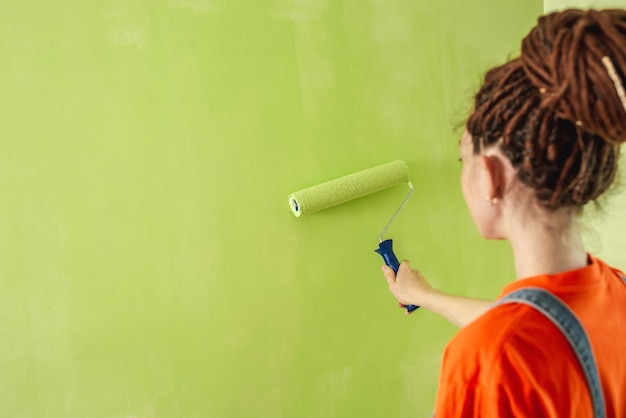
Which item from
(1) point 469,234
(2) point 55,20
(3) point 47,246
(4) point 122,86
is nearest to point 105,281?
(3) point 47,246

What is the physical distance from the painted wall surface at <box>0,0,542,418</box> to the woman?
0.52 metres

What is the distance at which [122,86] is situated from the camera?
100 cm

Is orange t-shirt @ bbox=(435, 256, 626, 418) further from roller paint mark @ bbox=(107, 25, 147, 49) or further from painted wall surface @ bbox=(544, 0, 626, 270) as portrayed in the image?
painted wall surface @ bbox=(544, 0, 626, 270)

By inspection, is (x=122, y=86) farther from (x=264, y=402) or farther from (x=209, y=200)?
(x=264, y=402)

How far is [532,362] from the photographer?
571mm

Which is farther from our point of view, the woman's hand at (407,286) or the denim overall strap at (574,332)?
the woman's hand at (407,286)

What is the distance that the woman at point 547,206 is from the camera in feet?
1.86

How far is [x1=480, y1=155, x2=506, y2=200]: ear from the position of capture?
2.16 ft

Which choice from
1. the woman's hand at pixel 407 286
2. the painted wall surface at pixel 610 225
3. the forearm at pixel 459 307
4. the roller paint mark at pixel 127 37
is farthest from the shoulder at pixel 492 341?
the painted wall surface at pixel 610 225

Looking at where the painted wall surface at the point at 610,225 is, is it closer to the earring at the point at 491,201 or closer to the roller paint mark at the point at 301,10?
the roller paint mark at the point at 301,10

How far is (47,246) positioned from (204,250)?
0.85 feet

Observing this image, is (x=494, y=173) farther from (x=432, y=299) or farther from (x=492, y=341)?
(x=432, y=299)

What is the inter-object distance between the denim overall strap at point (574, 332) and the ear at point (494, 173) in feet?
0.41

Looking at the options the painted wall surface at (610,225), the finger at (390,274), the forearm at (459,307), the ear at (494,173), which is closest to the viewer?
the ear at (494,173)
